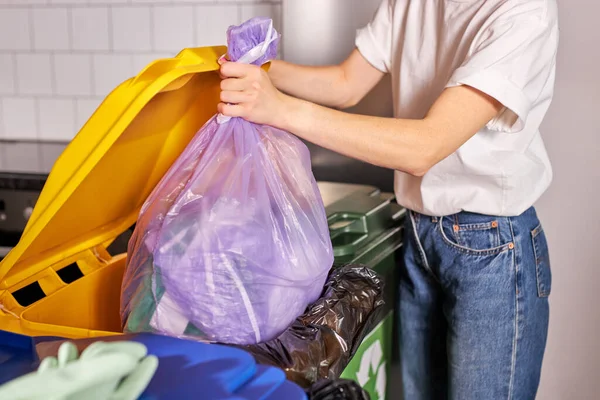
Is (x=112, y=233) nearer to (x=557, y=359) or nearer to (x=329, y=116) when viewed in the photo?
(x=329, y=116)

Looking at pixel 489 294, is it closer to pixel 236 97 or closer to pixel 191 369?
pixel 236 97

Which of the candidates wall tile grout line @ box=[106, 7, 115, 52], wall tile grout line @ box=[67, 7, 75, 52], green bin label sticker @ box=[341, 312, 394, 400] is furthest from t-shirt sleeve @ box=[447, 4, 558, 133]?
wall tile grout line @ box=[67, 7, 75, 52]

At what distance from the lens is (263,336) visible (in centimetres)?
89

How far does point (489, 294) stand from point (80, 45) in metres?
1.59

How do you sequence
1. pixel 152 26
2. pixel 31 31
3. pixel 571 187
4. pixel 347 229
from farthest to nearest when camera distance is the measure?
1. pixel 31 31
2. pixel 152 26
3. pixel 571 187
4. pixel 347 229

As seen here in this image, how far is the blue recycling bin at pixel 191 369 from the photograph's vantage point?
67 cm

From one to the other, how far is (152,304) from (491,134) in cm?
72

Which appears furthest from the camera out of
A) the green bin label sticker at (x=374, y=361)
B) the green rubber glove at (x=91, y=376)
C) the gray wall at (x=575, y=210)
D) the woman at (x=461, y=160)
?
the gray wall at (x=575, y=210)

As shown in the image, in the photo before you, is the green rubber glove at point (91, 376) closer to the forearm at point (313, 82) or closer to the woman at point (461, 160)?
the woman at point (461, 160)

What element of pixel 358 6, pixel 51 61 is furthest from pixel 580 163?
pixel 51 61

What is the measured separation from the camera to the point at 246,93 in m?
0.94

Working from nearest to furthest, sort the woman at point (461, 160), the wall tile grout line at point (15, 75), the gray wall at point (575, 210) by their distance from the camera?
the woman at point (461, 160), the gray wall at point (575, 210), the wall tile grout line at point (15, 75)

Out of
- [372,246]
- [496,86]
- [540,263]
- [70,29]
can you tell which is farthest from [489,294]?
[70,29]

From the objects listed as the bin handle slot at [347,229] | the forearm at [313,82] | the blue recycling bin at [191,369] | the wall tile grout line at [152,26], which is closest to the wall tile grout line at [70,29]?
the wall tile grout line at [152,26]
